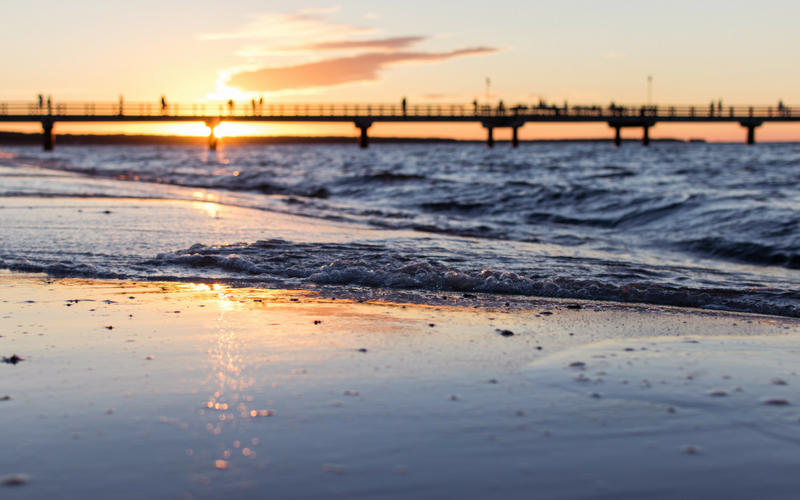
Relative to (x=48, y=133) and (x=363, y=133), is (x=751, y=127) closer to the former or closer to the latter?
(x=363, y=133)

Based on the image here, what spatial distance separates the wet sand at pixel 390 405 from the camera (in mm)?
1782

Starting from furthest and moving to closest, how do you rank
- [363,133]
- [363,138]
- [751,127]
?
[751,127]
[363,138]
[363,133]

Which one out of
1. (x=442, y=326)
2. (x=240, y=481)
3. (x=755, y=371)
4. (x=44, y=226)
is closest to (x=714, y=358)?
(x=755, y=371)

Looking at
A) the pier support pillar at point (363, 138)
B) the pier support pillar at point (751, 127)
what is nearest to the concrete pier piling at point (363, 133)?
the pier support pillar at point (363, 138)

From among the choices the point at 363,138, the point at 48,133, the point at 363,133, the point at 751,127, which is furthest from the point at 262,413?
the point at 751,127

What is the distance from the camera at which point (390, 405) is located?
2305mm

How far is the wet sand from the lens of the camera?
70.2 inches

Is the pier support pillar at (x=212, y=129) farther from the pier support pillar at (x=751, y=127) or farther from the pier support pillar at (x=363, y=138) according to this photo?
the pier support pillar at (x=751, y=127)

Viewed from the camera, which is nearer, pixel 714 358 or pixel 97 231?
pixel 714 358

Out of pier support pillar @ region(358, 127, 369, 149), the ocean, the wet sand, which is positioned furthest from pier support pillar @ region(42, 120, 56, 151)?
the wet sand

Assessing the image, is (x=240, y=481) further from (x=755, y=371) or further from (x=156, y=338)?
(x=755, y=371)

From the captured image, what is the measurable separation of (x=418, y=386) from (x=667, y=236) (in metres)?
7.24

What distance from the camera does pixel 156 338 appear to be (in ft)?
10.5

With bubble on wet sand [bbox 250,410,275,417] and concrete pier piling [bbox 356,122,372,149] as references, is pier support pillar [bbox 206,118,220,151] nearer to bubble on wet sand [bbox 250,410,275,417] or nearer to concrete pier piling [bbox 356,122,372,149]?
concrete pier piling [bbox 356,122,372,149]
